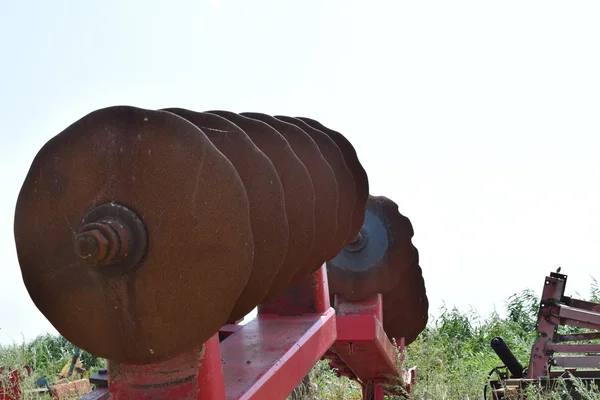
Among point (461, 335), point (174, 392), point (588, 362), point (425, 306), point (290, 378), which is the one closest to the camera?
point (174, 392)

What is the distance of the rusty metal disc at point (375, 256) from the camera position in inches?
192

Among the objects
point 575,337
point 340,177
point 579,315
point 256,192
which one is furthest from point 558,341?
point 256,192

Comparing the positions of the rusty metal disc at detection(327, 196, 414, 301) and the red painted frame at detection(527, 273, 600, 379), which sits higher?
the rusty metal disc at detection(327, 196, 414, 301)

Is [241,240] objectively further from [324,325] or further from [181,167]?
[324,325]

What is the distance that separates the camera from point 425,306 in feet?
19.3

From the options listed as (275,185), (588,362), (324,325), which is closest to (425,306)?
(588,362)

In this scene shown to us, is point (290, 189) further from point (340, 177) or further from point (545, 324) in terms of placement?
point (545, 324)

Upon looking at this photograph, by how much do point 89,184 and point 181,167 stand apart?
250mm

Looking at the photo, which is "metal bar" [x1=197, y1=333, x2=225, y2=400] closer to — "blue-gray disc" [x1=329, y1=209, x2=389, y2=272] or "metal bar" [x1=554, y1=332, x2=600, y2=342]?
"blue-gray disc" [x1=329, y1=209, x2=389, y2=272]

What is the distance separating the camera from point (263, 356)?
8.39 feet

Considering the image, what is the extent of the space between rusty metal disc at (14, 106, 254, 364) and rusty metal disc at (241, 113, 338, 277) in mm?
1165

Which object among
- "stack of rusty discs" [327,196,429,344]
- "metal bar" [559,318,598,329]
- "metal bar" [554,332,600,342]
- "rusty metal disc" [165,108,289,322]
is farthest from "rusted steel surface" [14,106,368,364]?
"metal bar" [554,332,600,342]

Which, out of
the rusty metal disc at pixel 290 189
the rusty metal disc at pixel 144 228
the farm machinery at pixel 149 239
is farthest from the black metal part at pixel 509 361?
the rusty metal disc at pixel 144 228

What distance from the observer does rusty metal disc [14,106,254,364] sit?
159 centimetres
